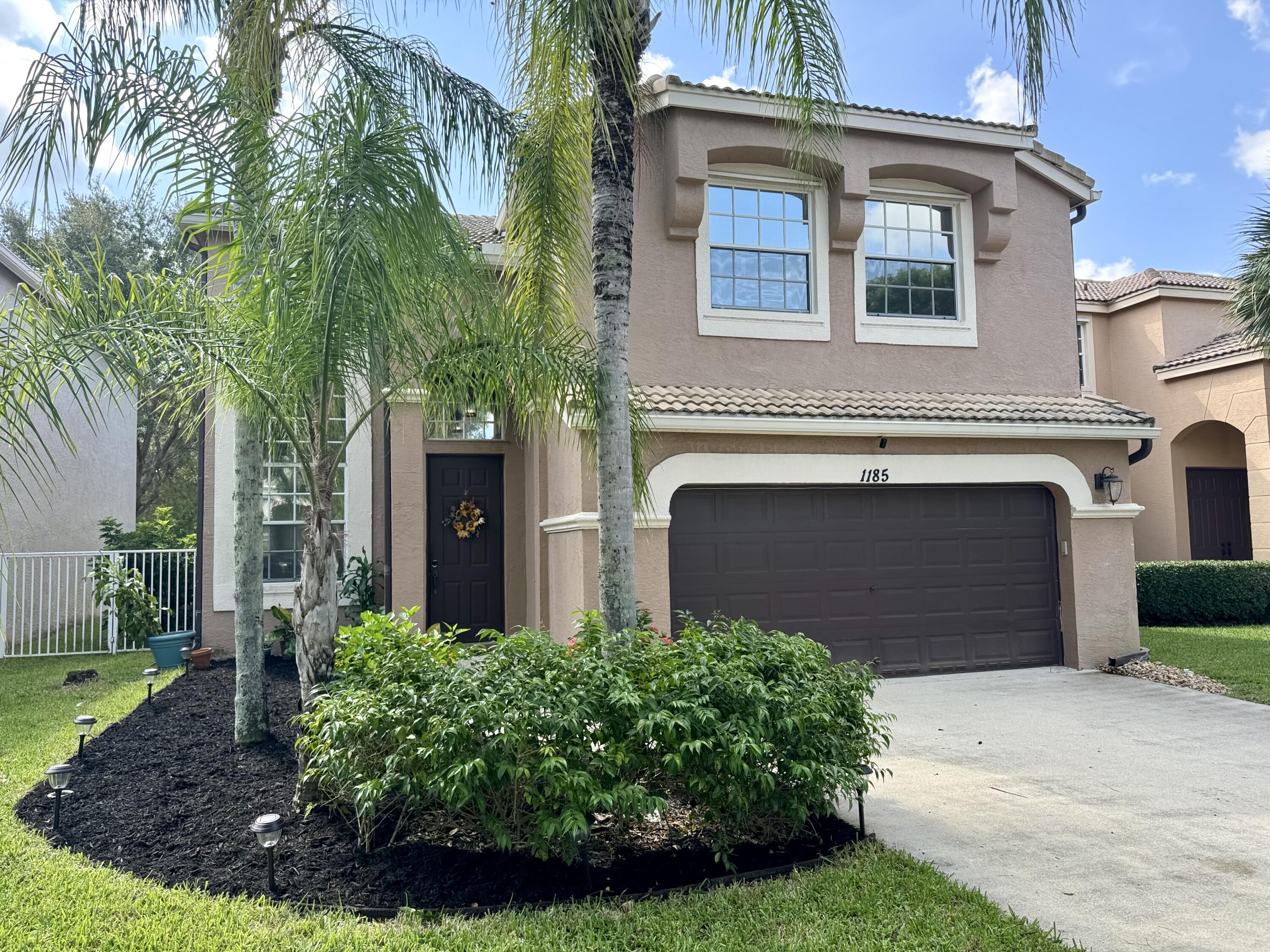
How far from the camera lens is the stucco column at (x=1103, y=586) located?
34.9 ft

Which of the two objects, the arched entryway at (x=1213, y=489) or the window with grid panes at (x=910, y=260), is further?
the arched entryway at (x=1213, y=489)

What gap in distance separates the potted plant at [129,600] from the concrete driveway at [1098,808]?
957 cm

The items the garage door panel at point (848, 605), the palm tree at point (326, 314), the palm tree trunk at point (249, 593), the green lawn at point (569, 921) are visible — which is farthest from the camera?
the garage door panel at point (848, 605)

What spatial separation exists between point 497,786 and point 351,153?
11.7ft

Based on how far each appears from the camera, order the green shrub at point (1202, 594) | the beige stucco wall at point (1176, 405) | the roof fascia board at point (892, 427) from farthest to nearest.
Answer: the beige stucco wall at point (1176, 405) → the green shrub at point (1202, 594) → the roof fascia board at point (892, 427)

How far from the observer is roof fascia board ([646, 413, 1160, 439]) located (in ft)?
30.0

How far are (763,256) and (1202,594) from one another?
10.3 metres

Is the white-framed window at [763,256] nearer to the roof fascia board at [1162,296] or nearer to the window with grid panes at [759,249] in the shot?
the window with grid panes at [759,249]

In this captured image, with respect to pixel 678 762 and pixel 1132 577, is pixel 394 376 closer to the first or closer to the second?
pixel 678 762

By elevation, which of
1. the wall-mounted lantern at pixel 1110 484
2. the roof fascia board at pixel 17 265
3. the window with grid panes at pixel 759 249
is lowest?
the wall-mounted lantern at pixel 1110 484

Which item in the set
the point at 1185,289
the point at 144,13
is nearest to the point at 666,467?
the point at 144,13

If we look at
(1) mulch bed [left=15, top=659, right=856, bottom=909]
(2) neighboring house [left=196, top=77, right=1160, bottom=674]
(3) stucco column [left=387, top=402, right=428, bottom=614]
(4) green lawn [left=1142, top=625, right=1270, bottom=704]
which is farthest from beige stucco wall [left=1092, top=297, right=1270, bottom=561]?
(1) mulch bed [left=15, top=659, right=856, bottom=909]

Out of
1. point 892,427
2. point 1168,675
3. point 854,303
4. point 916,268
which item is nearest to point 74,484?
point 854,303

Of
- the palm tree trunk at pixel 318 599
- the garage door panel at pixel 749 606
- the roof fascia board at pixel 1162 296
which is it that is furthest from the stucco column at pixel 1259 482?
the palm tree trunk at pixel 318 599
